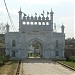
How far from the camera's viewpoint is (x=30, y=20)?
5750cm

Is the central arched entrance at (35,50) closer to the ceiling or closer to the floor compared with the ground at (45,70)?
closer to the ceiling

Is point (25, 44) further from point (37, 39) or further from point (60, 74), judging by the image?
point (60, 74)

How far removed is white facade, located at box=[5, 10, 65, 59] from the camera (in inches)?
2270

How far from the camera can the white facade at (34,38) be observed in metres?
57.7

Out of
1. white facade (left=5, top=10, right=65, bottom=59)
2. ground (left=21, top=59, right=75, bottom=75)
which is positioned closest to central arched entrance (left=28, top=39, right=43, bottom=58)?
white facade (left=5, top=10, right=65, bottom=59)

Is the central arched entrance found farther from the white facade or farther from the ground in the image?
the ground

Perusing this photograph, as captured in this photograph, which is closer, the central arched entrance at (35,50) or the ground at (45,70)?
the ground at (45,70)

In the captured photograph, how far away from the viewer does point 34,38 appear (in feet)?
190

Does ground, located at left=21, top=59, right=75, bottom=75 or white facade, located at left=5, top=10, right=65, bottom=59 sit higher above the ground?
white facade, located at left=5, top=10, right=65, bottom=59

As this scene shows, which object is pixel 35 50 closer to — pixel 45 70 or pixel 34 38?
pixel 34 38

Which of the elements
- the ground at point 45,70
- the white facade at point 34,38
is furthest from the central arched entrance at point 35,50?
the ground at point 45,70

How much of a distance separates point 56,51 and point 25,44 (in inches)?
232

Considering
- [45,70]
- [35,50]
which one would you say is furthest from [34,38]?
[35,50]

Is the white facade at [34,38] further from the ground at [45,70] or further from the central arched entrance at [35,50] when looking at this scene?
the ground at [45,70]
